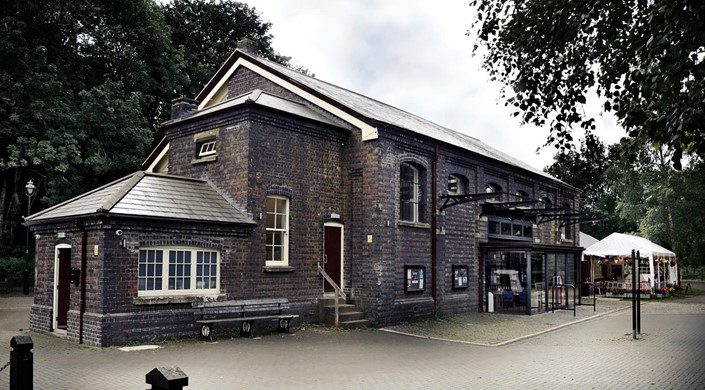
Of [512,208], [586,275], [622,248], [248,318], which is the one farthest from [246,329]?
[586,275]

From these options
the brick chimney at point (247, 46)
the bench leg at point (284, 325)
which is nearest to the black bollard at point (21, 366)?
the bench leg at point (284, 325)

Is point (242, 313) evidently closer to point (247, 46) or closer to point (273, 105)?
point (273, 105)

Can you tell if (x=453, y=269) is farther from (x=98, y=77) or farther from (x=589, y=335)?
(x=98, y=77)

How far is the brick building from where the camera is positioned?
43.2 feet

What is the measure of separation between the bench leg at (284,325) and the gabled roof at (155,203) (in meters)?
2.63

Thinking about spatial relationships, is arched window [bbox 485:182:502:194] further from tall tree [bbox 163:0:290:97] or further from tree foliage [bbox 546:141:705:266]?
tall tree [bbox 163:0:290:97]

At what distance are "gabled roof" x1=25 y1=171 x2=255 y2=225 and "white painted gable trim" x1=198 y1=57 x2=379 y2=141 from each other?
4.46 m

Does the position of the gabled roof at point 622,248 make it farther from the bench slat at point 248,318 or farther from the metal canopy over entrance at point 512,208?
the bench slat at point 248,318

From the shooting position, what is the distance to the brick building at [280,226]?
1317 centimetres

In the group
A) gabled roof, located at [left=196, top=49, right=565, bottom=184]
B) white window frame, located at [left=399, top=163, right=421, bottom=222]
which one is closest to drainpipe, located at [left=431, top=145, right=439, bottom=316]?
white window frame, located at [left=399, top=163, right=421, bottom=222]

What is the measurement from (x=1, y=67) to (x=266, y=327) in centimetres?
1845

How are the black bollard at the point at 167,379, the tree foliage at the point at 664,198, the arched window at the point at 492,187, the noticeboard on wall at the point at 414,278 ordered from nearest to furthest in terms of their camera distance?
the black bollard at the point at 167,379 < the noticeboard on wall at the point at 414,278 < the arched window at the point at 492,187 < the tree foliage at the point at 664,198

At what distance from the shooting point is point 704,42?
602 cm

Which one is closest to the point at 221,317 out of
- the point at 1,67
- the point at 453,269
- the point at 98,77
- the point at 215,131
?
the point at 215,131
